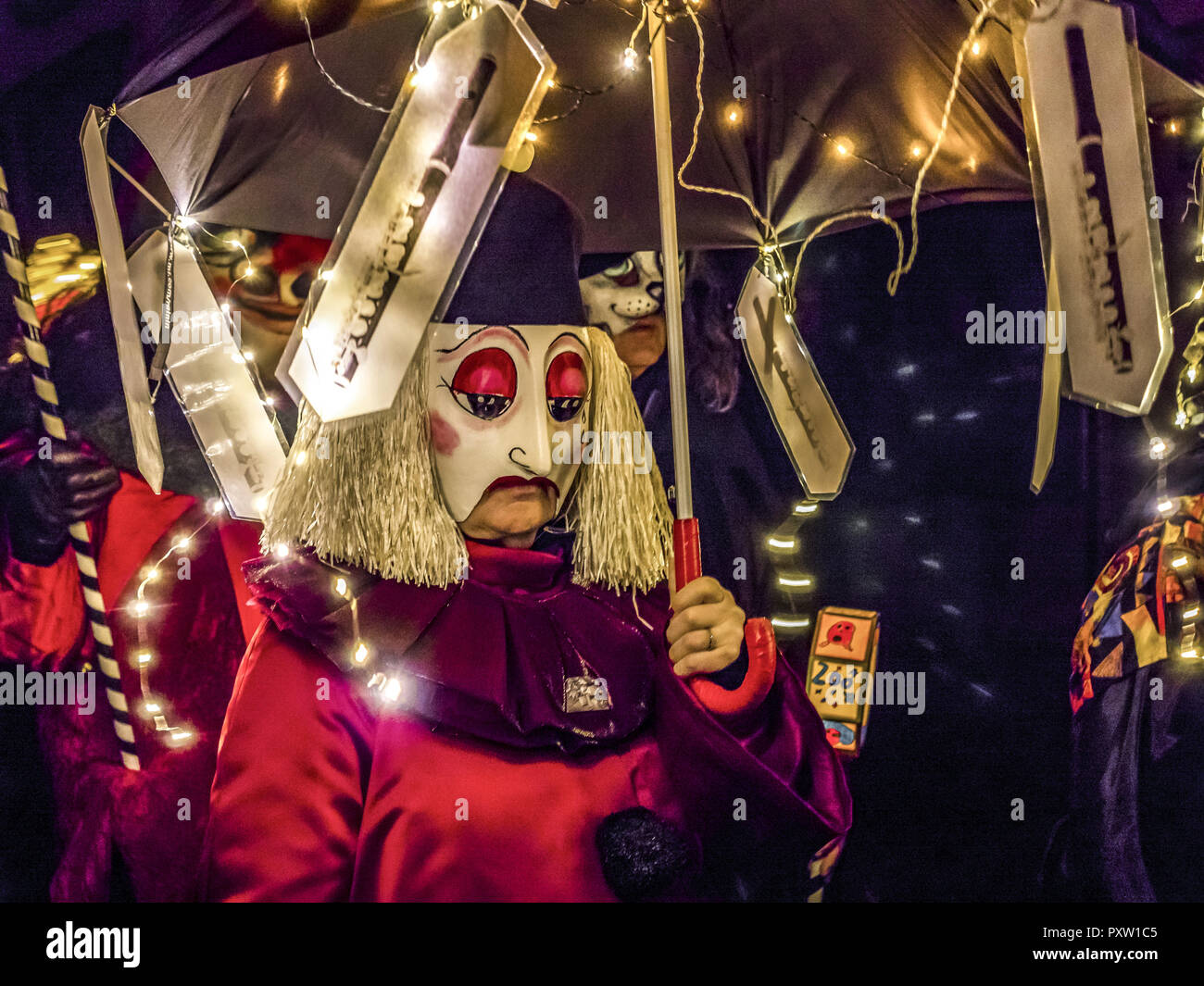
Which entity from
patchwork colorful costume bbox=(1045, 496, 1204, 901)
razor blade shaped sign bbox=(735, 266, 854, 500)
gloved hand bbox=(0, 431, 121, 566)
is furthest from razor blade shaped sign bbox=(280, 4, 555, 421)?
patchwork colorful costume bbox=(1045, 496, 1204, 901)

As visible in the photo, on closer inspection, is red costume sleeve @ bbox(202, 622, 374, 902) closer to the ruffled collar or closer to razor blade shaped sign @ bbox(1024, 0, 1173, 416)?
the ruffled collar

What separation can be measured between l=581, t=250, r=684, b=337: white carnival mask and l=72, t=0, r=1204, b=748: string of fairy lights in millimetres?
163

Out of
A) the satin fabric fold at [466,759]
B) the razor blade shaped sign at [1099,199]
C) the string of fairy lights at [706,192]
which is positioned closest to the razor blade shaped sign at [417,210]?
the string of fairy lights at [706,192]

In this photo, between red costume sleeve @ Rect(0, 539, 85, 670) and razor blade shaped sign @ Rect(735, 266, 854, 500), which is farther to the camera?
razor blade shaped sign @ Rect(735, 266, 854, 500)

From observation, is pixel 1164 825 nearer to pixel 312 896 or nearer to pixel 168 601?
pixel 312 896

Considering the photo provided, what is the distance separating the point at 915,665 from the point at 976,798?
0.85 ft

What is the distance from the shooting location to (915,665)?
6.27ft

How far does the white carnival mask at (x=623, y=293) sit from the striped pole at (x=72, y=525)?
0.92m

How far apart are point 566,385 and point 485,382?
0.13 metres

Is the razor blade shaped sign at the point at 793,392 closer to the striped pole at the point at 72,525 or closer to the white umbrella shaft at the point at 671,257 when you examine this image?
the white umbrella shaft at the point at 671,257

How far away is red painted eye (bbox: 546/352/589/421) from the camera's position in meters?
1.62

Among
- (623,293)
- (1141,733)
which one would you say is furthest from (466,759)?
(1141,733)

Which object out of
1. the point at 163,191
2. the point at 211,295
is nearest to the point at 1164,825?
the point at 211,295

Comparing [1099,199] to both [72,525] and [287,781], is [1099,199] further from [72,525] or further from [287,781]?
[72,525]
